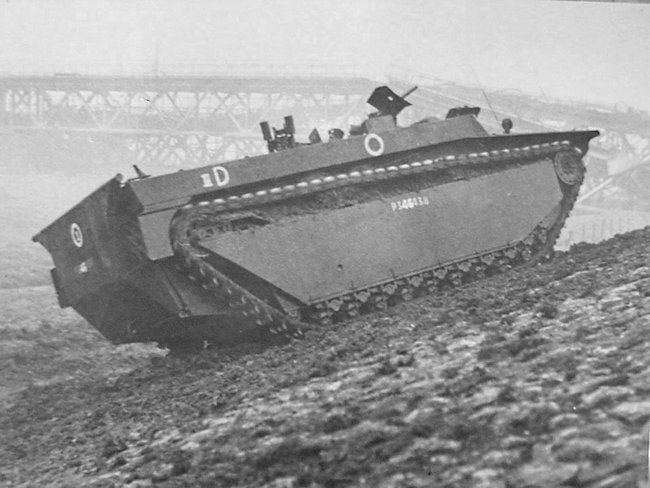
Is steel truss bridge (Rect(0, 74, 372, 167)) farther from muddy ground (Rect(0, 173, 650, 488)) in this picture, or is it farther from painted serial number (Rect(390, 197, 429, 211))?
muddy ground (Rect(0, 173, 650, 488))

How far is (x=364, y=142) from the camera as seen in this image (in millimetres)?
8914

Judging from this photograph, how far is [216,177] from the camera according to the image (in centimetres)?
799

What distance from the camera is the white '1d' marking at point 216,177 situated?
7.93m

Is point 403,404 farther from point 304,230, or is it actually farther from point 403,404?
point 304,230

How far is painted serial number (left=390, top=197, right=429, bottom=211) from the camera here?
902 centimetres

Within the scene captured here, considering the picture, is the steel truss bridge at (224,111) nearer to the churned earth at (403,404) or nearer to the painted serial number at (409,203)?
the painted serial number at (409,203)

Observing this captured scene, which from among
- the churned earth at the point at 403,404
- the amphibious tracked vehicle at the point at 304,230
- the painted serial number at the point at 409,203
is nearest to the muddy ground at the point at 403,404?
the churned earth at the point at 403,404

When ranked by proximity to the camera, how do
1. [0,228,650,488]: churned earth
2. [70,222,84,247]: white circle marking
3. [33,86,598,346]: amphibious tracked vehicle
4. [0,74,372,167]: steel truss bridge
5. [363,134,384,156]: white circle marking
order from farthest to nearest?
[0,74,372,167]: steel truss bridge
[363,134,384,156]: white circle marking
[70,222,84,247]: white circle marking
[33,86,598,346]: amphibious tracked vehicle
[0,228,650,488]: churned earth

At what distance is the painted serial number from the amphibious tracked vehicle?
1 cm

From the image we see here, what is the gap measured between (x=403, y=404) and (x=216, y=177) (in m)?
3.81

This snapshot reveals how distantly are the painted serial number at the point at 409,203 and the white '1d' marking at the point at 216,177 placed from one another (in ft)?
6.51

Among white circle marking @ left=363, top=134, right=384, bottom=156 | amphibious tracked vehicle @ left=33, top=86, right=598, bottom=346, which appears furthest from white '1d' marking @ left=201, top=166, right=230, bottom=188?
white circle marking @ left=363, top=134, right=384, bottom=156

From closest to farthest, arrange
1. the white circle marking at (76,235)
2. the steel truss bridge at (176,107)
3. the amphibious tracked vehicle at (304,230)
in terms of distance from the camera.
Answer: the amphibious tracked vehicle at (304,230) < the white circle marking at (76,235) < the steel truss bridge at (176,107)

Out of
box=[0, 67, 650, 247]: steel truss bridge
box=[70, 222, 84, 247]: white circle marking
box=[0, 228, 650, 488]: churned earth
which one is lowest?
box=[0, 228, 650, 488]: churned earth
